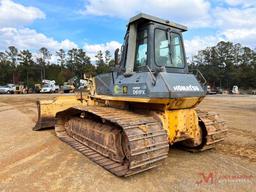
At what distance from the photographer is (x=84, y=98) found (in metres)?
8.79

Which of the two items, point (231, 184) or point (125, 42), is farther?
point (125, 42)

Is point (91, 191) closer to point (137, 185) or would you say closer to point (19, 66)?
point (137, 185)

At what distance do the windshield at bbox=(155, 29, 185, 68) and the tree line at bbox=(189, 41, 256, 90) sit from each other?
65869mm

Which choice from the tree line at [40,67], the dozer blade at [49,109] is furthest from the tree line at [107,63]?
the dozer blade at [49,109]

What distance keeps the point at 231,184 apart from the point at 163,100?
1.83m

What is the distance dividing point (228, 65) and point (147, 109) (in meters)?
77.0

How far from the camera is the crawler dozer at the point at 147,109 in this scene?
4855 mm

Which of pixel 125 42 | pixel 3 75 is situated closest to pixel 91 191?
pixel 125 42

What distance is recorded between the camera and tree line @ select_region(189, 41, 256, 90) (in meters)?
68.4

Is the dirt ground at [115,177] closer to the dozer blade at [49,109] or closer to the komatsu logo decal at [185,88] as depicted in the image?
the komatsu logo decal at [185,88]

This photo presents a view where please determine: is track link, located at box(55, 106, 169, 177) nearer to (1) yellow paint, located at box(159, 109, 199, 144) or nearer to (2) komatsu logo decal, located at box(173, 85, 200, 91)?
(1) yellow paint, located at box(159, 109, 199, 144)

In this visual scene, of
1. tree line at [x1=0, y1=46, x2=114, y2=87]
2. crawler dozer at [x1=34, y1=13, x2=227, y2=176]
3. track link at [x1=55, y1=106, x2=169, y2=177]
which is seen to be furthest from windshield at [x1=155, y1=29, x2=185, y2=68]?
tree line at [x1=0, y1=46, x2=114, y2=87]
